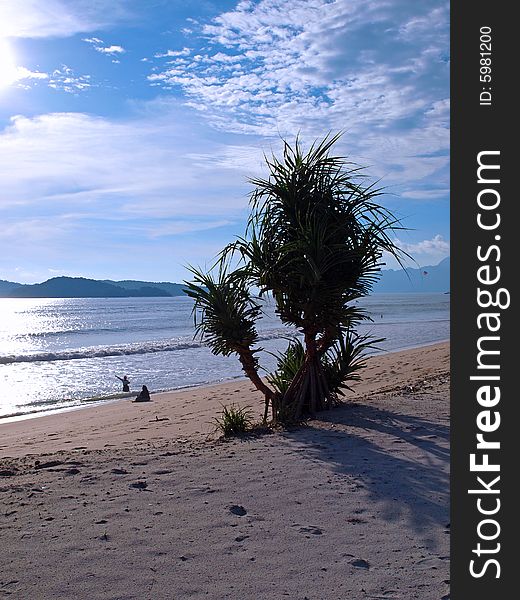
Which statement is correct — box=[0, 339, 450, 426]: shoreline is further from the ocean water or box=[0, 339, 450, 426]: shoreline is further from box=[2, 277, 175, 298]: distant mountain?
box=[2, 277, 175, 298]: distant mountain

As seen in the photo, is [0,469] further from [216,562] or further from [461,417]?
[461,417]

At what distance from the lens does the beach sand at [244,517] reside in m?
3.38

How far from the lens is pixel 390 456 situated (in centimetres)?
562

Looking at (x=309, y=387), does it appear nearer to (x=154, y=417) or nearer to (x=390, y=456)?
(x=390, y=456)

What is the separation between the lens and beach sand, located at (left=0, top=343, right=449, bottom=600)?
3385 millimetres

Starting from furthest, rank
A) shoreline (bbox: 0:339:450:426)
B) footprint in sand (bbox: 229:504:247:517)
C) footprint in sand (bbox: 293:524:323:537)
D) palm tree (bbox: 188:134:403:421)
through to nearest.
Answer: shoreline (bbox: 0:339:450:426), palm tree (bbox: 188:134:403:421), footprint in sand (bbox: 229:504:247:517), footprint in sand (bbox: 293:524:323:537)

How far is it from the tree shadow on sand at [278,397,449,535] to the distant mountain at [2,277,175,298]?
16531cm

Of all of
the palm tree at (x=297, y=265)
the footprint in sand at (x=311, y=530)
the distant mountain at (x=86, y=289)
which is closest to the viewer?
the footprint in sand at (x=311, y=530)

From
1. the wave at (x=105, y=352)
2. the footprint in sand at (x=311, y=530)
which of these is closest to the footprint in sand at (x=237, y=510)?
the footprint in sand at (x=311, y=530)

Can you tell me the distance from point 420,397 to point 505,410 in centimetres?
561

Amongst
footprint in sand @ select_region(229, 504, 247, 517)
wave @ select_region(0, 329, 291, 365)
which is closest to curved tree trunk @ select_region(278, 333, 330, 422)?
footprint in sand @ select_region(229, 504, 247, 517)

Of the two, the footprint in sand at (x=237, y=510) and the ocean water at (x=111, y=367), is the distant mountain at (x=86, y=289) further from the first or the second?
the footprint in sand at (x=237, y=510)

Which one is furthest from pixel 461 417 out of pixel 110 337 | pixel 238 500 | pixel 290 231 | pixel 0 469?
pixel 110 337

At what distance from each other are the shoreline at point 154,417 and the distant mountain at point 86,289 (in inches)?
6140
